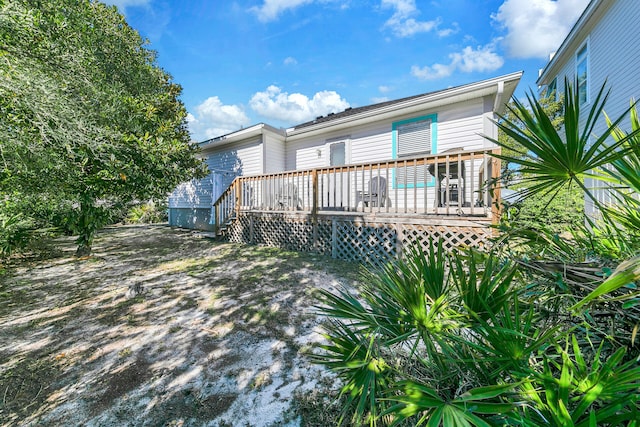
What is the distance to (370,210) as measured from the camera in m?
5.71

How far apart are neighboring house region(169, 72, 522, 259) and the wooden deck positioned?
0.03m

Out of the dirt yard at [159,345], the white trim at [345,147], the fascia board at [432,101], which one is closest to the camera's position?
the dirt yard at [159,345]

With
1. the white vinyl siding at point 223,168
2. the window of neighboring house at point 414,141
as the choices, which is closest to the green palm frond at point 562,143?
the window of neighboring house at point 414,141

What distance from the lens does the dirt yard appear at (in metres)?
1.89

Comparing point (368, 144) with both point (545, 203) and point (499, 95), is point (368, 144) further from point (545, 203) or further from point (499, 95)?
point (545, 203)

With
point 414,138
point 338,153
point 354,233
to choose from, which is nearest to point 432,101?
point 414,138

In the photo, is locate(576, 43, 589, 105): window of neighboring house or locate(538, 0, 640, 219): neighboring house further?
locate(576, 43, 589, 105): window of neighboring house

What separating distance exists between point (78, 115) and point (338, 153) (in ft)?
21.9

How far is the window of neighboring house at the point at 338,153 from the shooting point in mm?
9070

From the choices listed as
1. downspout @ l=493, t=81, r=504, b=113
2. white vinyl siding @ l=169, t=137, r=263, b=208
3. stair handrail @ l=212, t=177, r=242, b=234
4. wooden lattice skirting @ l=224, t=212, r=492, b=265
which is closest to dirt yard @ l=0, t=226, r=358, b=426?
wooden lattice skirting @ l=224, t=212, r=492, b=265

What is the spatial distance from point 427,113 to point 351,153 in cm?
256

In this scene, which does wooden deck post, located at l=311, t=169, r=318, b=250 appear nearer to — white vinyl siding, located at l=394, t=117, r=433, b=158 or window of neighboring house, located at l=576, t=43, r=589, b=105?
white vinyl siding, located at l=394, t=117, r=433, b=158

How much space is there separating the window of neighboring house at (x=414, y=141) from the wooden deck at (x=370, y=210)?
0.09 m

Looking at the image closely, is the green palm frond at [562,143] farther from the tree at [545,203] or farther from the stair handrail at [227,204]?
the stair handrail at [227,204]
